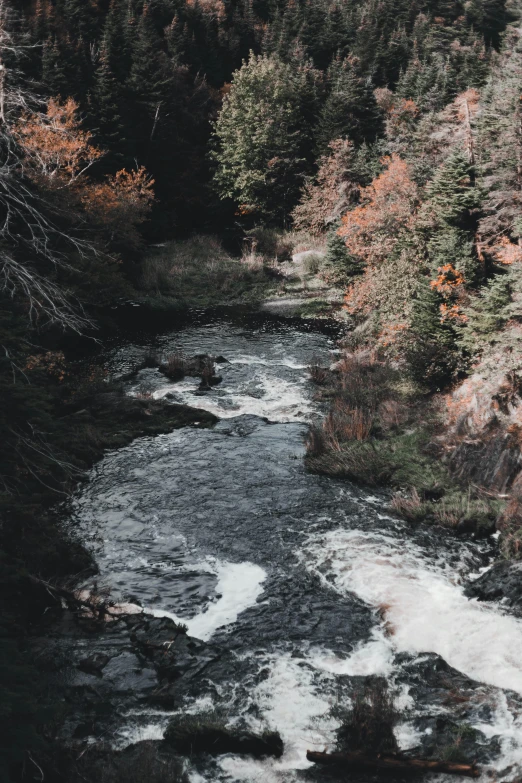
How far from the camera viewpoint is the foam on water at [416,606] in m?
8.50

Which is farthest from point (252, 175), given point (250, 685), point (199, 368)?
point (250, 685)

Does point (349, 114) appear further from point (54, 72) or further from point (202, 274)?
point (54, 72)

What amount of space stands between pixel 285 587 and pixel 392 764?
3.93 meters

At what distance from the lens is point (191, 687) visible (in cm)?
798

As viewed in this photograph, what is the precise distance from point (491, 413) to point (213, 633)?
30.7 feet

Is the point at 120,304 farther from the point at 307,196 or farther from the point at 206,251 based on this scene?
the point at 307,196

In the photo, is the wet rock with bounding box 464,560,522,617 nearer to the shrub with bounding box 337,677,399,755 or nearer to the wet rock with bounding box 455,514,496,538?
the wet rock with bounding box 455,514,496,538

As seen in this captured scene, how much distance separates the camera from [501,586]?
993 cm

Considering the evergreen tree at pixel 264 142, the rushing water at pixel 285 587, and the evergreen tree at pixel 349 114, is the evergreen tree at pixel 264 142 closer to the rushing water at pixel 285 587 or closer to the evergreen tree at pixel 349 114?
the evergreen tree at pixel 349 114

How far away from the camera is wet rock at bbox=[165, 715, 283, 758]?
6.91 meters

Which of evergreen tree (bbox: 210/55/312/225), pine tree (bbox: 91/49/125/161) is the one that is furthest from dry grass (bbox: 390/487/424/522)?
evergreen tree (bbox: 210/55/312/225)

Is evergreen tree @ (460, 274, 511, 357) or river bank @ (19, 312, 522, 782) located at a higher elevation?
evergreen tree @ (460, 274, 511, 357)

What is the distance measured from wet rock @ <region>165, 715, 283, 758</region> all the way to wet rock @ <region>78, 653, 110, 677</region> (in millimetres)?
1582

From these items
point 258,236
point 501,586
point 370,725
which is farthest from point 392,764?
point 258,236
